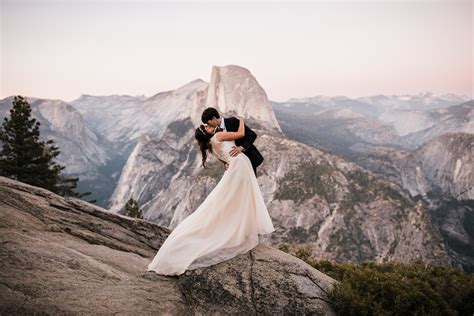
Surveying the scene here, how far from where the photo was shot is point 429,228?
608 ft

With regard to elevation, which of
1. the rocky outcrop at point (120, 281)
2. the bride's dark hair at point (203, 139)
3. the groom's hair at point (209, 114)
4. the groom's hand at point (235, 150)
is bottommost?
the rocky outcrop at point (120, 281)

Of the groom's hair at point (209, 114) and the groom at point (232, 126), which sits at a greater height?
the groom's hair at point (209, 114)

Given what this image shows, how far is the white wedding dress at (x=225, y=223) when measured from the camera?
10.1 meters

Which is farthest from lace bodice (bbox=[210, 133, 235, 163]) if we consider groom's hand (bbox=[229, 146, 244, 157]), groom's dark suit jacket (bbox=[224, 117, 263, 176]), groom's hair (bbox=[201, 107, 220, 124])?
groom's hair (bbox=[201, 107, 220, 124])

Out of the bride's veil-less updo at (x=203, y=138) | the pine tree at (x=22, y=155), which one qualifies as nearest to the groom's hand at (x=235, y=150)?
the bride's veil-less updo at (x=203, y=138)

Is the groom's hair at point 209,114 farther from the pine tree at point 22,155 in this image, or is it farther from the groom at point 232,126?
the pine tree at point 22,155

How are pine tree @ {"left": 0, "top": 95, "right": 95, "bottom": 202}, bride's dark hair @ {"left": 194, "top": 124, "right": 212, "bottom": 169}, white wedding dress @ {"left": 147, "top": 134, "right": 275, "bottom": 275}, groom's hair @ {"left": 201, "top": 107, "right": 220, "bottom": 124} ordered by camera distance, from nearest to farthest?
1. groom's hair @ {"left": 201, "top": 107, "right": 220, "bottom": 124}
2. bride's dark hair @ {"left": 194, "top": 124, "right": 212, "bottom": 169}
3. white wedding dress @ {"left": 147, "top": 134, "right": 275, "bottom": 275}
4. pine tree @ {"left": 0, "top": 95, "right": 95, "bottom": 202}

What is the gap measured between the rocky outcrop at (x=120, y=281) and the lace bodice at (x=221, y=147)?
3231 mm

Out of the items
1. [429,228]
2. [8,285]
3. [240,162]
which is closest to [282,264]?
[240,162]

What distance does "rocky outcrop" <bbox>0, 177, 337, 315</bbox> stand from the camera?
26.7 ft

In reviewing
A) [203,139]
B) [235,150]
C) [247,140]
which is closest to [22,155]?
[203,139]

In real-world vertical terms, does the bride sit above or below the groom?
below

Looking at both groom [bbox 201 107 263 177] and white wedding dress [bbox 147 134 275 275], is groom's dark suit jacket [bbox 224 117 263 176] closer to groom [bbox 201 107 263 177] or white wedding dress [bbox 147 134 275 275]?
groom [bbox 201 107 263 177]

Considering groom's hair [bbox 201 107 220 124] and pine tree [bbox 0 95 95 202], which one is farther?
pine tree [bbox 0 95 95 202]
